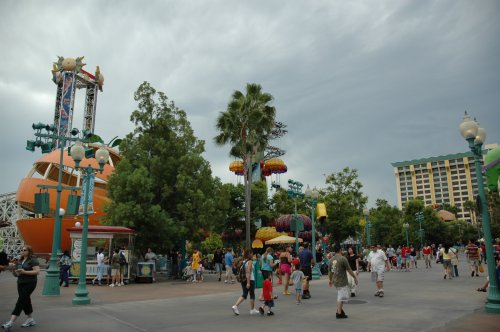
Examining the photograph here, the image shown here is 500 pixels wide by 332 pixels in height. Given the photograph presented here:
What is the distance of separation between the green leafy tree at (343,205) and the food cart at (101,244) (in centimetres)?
2146

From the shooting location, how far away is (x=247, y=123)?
90.4 ft

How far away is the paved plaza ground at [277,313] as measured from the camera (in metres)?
7.85

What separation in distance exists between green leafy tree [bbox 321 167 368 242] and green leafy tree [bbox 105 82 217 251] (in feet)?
55.6

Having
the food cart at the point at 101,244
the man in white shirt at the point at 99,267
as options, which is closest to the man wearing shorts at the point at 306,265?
the food cart at the point at 101,244

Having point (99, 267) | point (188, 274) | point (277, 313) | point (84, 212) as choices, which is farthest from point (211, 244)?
point (277, 313)

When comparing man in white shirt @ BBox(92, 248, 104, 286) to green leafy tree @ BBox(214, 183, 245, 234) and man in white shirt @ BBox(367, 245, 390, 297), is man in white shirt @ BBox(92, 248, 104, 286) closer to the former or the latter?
man in white shirt @ BBox(367, 245, 390, 297)

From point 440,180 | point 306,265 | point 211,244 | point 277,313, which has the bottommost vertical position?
point 277,313

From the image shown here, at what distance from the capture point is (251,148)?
90.3 ft

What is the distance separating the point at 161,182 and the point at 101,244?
482cm

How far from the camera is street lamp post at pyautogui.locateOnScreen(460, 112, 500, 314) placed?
Answer: 878 cm

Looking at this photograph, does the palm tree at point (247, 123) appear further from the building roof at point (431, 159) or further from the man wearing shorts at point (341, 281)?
the building roof at point (431, 159)

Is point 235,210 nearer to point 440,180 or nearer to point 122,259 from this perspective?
point 122,259

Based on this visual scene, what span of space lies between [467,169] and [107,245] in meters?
167

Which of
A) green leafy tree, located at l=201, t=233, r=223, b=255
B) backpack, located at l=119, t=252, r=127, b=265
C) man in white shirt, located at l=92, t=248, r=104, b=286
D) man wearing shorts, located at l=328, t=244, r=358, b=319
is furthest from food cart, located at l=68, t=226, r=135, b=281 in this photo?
green leafy tree, located at l=201, t=233, r=223, b=255
